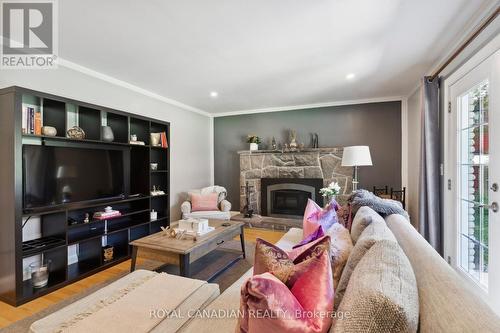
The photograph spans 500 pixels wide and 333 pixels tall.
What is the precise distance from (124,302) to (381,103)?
4.88m

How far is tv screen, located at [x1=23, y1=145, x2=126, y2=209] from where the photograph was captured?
2.31 metres

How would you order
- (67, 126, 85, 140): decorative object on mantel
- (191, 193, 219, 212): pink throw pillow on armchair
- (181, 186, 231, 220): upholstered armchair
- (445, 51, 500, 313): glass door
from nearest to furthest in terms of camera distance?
(445, 51, 500, 313): glass door, (67, 126, 85, 140): decorative object on mantel, (181, 186, 231, 220): upholstered armchair, (191, 193, 219, 212): pink throw pillow on armchair

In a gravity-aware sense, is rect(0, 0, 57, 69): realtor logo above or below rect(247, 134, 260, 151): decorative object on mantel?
above

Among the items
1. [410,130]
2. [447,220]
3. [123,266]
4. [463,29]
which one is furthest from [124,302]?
[410,130]

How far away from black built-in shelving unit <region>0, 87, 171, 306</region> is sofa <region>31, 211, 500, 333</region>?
4.54ft

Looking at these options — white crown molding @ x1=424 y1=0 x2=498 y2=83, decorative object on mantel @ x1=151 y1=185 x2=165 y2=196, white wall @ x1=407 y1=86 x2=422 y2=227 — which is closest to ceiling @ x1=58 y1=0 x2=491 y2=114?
white crown molding @ x1=424 y1=0 x2=498 y2=83

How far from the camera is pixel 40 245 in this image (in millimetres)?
2348

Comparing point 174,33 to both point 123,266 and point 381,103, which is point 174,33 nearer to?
point 123,266

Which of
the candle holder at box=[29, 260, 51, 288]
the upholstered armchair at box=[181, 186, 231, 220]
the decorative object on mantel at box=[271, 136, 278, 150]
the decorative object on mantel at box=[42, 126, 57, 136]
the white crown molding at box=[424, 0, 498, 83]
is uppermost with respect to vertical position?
the white crown molding at box=[424, 0, 498, 83]

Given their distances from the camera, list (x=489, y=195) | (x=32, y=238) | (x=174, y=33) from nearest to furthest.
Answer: (x=489, y=195) → (x=174, y=33) → (x=32, y=238)

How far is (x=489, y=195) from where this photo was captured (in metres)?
1.92

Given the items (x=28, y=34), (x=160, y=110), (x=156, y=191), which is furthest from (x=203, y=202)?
(x=28, y=34)

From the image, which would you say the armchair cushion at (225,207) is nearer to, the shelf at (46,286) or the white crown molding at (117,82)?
the white crown molding at (117,82)

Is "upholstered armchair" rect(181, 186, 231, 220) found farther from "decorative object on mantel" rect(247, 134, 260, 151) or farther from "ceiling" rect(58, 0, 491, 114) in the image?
"ceiling" rect(58, 0, 491, 114)
